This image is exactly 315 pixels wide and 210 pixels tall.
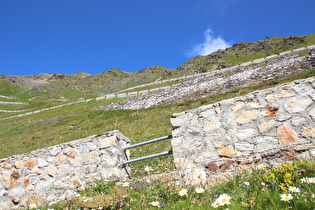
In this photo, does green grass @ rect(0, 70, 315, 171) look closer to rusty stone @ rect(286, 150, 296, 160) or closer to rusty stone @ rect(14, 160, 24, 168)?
rusty stone @ rect(286, 150, 296, 160)

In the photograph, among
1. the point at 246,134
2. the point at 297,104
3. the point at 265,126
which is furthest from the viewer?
the point at 246,134

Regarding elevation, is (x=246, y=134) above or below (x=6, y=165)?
above

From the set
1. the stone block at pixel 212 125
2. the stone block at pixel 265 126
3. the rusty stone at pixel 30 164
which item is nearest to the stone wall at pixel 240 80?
the stone block at pixel 265 126

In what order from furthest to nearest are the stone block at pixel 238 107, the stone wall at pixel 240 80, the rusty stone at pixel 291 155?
the stone wall at pixel 240 80 < the stone block at pixel 238 107 < the rusty stone at pixel 291 155

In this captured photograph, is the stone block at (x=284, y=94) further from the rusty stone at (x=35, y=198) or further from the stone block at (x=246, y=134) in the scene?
the rusty stone at (x=35, y=198)

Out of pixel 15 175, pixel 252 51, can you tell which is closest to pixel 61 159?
pixel 15 175

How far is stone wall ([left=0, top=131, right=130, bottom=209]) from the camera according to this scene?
6.46 m

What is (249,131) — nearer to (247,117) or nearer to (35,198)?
(247,117)

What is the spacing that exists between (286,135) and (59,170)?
6.68 metres

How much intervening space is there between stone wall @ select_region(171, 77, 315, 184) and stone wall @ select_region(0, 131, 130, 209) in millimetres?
2362

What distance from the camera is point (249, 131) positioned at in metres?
4.77

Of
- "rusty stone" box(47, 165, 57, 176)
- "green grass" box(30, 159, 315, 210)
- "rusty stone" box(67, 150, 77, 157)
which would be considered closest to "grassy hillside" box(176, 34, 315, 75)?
"rusty stone" box(67, 150, 77, 157)

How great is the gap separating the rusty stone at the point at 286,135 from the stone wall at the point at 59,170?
14.5ft

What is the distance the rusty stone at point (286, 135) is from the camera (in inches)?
167
